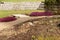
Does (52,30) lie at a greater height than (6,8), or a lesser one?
greater

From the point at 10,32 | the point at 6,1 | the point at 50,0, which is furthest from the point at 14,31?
the point at 6,1

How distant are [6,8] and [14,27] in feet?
49.9

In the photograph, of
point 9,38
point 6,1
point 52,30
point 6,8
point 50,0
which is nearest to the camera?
point 9,38

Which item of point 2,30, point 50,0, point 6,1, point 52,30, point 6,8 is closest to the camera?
point 52,30

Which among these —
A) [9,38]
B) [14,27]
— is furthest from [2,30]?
[9,38]

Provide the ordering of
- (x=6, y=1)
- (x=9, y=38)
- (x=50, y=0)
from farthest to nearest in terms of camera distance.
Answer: (x=6, y=1)
(x=50, y=0)
(x=9, y=38)

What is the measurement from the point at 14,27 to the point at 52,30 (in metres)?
2.52

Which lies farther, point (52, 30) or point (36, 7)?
point (36, 7)

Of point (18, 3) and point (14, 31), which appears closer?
point (14, 31)

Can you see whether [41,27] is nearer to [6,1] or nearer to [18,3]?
[18,3]

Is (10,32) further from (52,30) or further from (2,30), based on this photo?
(52,30)

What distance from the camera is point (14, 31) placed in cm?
1246

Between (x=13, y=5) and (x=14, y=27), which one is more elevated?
(x=14, y=27)

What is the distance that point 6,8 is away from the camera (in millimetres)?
28172
